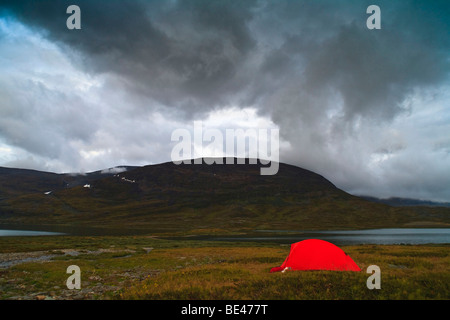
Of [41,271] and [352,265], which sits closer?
[352,265]

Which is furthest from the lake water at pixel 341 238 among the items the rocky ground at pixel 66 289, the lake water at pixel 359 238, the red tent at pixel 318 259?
the rocky ground at pixel 66 289


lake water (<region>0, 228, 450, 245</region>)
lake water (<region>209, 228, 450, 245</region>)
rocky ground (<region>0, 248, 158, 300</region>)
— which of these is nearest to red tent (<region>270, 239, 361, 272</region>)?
rocky ground (<region>0, 248, 158, 300</region>)

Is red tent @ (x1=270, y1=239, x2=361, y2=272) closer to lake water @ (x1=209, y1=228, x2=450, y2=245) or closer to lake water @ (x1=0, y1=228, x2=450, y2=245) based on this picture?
lake water @ (x1=0, y1=228, x2=450, y2=245)

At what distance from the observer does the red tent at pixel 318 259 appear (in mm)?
20984

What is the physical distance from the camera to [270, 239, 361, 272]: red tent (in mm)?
20984

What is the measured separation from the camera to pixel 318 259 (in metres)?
21.4

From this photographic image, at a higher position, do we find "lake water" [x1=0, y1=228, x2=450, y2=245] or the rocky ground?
the rocky ground

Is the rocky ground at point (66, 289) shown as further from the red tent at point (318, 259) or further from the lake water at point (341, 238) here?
the lake water at point (341, 238)

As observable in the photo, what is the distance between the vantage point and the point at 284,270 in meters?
20.7
